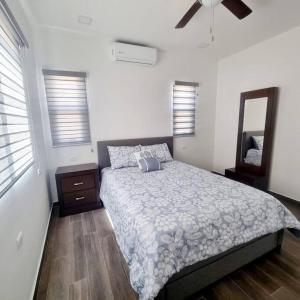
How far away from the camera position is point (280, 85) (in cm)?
294

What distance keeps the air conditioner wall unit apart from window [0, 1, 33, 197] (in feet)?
4.56

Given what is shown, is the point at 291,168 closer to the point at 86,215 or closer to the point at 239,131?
the point at 239,131

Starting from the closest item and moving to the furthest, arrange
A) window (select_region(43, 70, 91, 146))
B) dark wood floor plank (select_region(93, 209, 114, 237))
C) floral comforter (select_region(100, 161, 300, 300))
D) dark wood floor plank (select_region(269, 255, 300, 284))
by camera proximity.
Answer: floral comforter (select_region(100, 161, 300, 300)) < dark wood floor plank (select_region(269, 255, 300, 284)) < dark wood floor plank (select_region(93, 209, 114, 237)) < window (select_region(43, 70, 91, 146))

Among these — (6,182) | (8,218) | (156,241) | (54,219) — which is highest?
(6,182)

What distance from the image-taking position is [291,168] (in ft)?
9.52

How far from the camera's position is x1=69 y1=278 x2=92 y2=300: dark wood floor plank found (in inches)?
56.8

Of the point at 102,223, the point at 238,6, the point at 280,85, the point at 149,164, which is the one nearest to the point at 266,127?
the point at 280,85

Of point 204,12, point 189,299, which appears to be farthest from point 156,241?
point 204,12

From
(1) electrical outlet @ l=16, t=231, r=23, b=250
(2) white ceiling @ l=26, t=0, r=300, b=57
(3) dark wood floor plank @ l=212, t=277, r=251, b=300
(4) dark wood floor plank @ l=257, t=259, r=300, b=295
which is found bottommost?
(3) dark wood floor plank @ l=212, t=277, r=251, b=300

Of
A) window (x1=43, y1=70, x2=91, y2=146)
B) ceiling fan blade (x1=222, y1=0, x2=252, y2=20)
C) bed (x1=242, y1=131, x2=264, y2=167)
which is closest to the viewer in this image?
ceiling fan blade (x1=222, y1=0, x2=252, y2=20)

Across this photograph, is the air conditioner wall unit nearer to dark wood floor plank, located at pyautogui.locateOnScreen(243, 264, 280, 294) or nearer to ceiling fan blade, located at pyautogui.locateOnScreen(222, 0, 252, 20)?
ceiling fan blade, located at pyautogui.locateOnScreen(222, 0, 252, 20)

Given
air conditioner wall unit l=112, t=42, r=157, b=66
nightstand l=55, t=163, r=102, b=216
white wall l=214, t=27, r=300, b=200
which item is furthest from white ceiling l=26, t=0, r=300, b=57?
nightstand l=55, t=163, r=102, b=216

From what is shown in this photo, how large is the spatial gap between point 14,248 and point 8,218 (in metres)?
0.22

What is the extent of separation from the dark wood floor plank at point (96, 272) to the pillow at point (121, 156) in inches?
45.6
